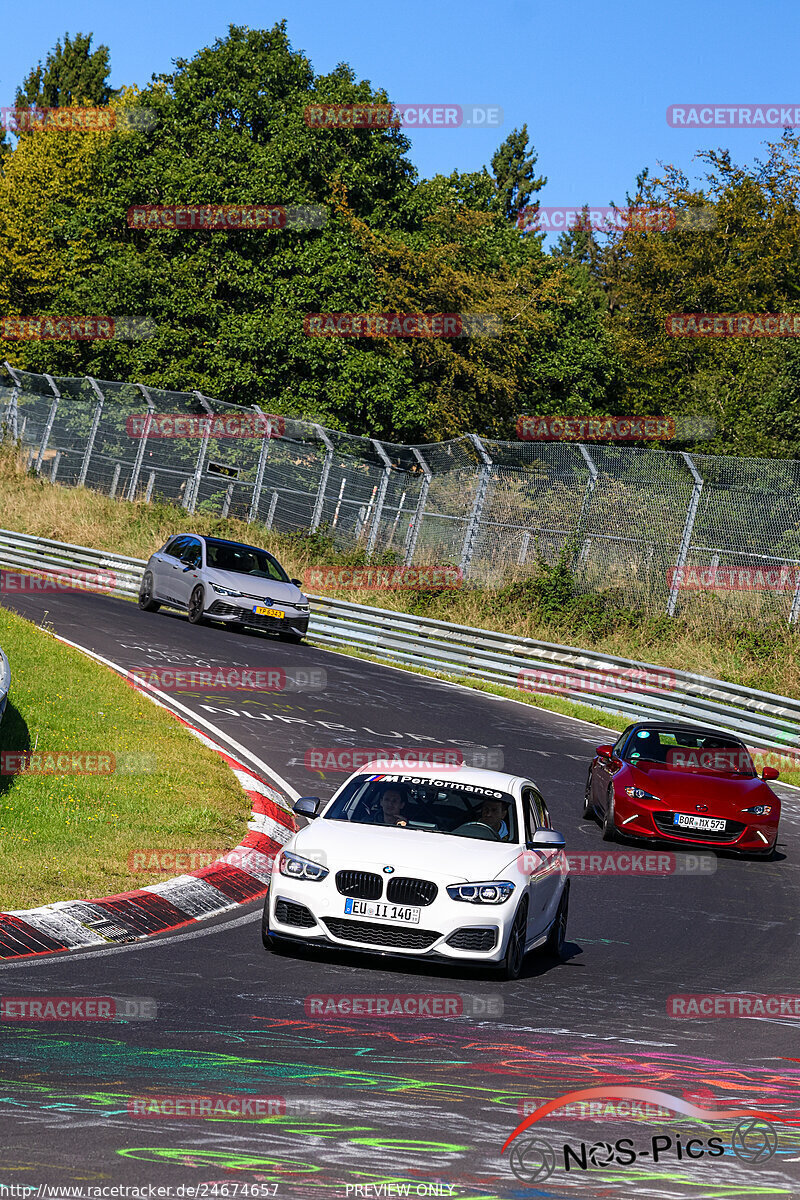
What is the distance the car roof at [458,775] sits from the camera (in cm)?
1059

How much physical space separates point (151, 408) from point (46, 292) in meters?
25.8

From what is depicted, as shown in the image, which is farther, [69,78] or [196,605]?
[69,78]

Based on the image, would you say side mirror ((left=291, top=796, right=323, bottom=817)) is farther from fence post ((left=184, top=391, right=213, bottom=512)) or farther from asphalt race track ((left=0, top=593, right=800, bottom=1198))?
fence post ((left=184, top=391, right=213, bottom=512))

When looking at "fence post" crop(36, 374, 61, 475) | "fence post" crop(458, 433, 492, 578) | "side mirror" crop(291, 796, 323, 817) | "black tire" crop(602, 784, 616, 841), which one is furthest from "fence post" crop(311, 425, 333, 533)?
"side mirror" crop(291, 796, 323, 817)

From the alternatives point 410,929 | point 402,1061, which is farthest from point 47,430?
point 402,1061

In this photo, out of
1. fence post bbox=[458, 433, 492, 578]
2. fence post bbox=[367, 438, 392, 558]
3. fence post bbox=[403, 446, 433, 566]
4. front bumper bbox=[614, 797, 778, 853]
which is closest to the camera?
front bumper bbox=[614, 797, 778, 853]

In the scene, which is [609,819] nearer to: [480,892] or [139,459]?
[480,892]

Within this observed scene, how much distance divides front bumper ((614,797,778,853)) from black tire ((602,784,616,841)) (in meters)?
0.06

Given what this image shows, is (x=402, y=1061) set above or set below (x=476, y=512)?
below

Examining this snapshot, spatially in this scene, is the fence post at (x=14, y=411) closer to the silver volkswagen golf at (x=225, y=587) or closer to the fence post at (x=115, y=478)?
the fence post at (x=115, y=478)

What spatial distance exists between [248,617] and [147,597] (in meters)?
3.03

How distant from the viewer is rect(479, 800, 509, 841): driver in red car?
10164 millimetres

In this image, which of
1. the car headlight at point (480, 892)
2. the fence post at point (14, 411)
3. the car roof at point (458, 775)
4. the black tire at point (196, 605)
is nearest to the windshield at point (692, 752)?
the car roof at point (458, 775)

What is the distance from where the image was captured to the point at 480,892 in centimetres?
923
